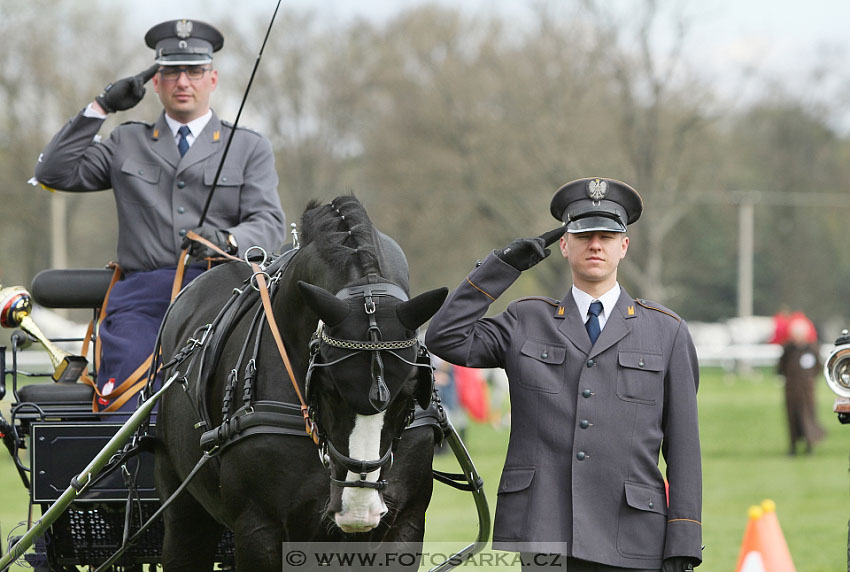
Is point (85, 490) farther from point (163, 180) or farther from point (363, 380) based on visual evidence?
point (363, 380)

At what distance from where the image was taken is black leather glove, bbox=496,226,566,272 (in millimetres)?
4082

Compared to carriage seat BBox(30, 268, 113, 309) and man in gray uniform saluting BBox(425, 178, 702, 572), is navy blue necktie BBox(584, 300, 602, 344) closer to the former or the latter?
man in gray uniform saluting BBox(425, 178, 702, 572)

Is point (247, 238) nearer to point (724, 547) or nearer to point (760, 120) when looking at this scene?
point (724, 547)

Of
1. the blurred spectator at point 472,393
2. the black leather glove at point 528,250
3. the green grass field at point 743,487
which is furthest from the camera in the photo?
the blurred spectator at point 472,393

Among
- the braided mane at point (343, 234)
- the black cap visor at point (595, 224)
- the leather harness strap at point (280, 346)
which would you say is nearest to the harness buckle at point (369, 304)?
the braided mane at point (343, 234)

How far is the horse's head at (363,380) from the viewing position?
143 inches

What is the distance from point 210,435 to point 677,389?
5.45 ft

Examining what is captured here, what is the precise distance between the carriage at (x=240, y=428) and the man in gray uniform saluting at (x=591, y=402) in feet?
1.08

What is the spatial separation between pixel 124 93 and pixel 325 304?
2.63 meters

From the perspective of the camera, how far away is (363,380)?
366 centimetres

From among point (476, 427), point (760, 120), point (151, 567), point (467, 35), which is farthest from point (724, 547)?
point (760, 120)

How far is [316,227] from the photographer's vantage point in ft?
13.7

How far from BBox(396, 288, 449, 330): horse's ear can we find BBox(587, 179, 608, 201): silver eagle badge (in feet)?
2.49

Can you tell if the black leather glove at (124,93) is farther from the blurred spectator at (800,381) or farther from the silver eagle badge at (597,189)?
the blurred spectator at (800,381)
